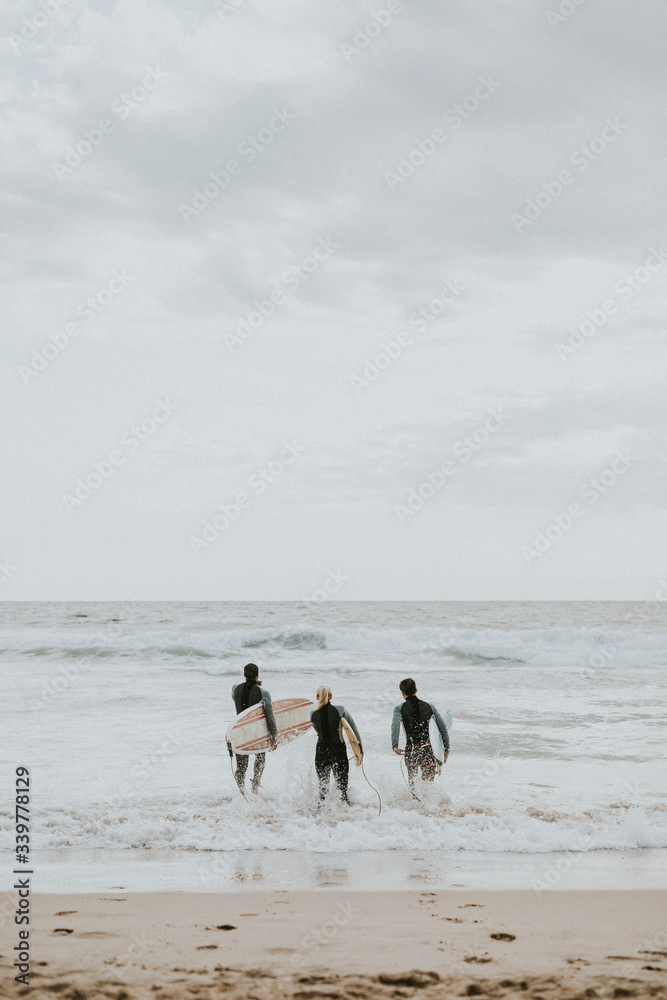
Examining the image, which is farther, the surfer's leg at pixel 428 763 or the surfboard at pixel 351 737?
the surfer's leg at pixel 428 763

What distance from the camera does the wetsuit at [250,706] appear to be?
959 cm

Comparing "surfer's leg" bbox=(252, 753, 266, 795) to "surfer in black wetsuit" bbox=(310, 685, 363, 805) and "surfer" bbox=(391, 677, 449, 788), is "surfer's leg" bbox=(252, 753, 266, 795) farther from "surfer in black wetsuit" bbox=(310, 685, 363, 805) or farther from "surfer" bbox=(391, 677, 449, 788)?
"surfer" bbox=(391, 677, 449, 788)

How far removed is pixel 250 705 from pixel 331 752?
4.49ft

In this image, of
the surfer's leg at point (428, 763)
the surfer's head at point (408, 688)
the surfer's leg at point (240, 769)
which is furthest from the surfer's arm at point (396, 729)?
the surfer's leg at point (240, 769)

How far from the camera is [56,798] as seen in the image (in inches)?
377

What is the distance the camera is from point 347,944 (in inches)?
196

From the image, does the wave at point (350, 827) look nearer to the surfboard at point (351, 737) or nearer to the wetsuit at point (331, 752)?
the wetsuit at point (331, 752)

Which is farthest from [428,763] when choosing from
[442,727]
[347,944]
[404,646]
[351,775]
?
[404,646]

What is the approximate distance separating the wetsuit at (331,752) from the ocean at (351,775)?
0.81 ft

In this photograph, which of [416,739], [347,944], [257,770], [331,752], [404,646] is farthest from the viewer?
[404,646]

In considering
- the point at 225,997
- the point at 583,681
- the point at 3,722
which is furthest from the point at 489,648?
the point at 225,997

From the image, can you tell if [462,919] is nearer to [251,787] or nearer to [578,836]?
[578,836]

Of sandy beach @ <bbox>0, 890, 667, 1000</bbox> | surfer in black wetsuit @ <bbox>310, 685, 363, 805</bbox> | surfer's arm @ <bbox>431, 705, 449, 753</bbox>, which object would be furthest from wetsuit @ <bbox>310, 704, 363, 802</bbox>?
sandy beach @ <bbox>0, 890, 667, 1000</bbox>

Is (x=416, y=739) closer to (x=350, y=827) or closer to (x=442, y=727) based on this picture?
(x=442, y=727)
